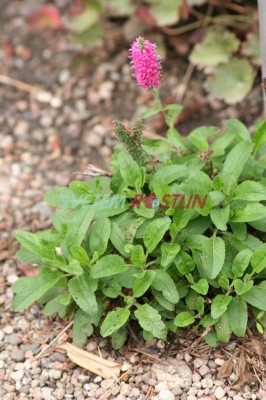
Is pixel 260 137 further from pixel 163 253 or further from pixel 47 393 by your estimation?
pixel 47 393

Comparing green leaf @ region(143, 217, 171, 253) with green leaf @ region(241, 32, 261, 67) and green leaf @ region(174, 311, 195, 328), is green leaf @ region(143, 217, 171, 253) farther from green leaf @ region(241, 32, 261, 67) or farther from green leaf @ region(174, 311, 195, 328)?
green leaf @ region(241, 32, 261, 67)

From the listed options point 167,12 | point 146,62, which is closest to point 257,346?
point 146,62

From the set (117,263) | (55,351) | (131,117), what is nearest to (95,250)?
(117,263)

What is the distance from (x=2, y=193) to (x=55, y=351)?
3.90 ft

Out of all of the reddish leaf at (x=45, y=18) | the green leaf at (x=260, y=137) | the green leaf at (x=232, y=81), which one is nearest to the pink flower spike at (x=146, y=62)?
the green leaf at (x=260, y=137)

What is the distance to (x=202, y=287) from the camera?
2.40 m

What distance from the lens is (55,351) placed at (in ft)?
8.71

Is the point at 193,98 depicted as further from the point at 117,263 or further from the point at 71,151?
the point at 117,263

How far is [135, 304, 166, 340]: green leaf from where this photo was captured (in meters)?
2.37

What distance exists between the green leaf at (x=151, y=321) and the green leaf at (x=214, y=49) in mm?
1780

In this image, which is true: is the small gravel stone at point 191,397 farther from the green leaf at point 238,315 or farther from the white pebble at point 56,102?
the white pebble at point 56,102

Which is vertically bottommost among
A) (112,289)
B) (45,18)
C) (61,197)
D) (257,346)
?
(257,346)

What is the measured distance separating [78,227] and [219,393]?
0.80 meters

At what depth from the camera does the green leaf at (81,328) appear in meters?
2.53
